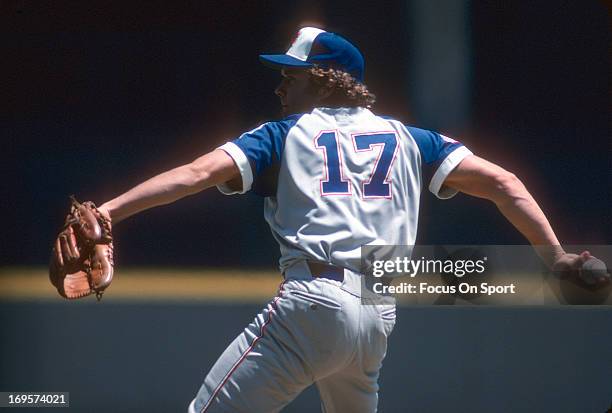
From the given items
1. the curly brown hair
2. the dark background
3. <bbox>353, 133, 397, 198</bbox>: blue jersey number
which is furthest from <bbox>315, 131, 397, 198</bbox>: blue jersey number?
the dark background

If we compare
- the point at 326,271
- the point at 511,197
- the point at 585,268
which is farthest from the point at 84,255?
the point at 585,268

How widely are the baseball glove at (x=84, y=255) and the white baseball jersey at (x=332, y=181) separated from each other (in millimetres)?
422

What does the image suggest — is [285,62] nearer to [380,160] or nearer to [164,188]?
[380,160]

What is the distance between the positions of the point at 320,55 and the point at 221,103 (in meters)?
1.71

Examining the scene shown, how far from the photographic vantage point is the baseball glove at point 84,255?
3.28m

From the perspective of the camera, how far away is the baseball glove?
3.28m

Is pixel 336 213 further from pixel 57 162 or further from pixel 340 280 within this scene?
pixel 57 162

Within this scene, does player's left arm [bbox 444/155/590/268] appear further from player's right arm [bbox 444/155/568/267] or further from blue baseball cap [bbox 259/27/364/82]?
blue baseball cap [bbox 259/27/364/82]

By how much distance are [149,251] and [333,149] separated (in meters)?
2.10

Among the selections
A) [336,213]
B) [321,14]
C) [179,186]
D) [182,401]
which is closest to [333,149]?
[336,213]

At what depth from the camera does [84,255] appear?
3.33 m

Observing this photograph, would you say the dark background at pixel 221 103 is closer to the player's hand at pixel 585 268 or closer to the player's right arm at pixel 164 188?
the player's hand at pixel 585 268

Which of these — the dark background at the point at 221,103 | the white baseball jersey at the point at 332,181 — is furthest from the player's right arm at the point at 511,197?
the dark background at the point at 221,103

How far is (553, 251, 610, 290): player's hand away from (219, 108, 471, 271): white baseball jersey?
49 cm
